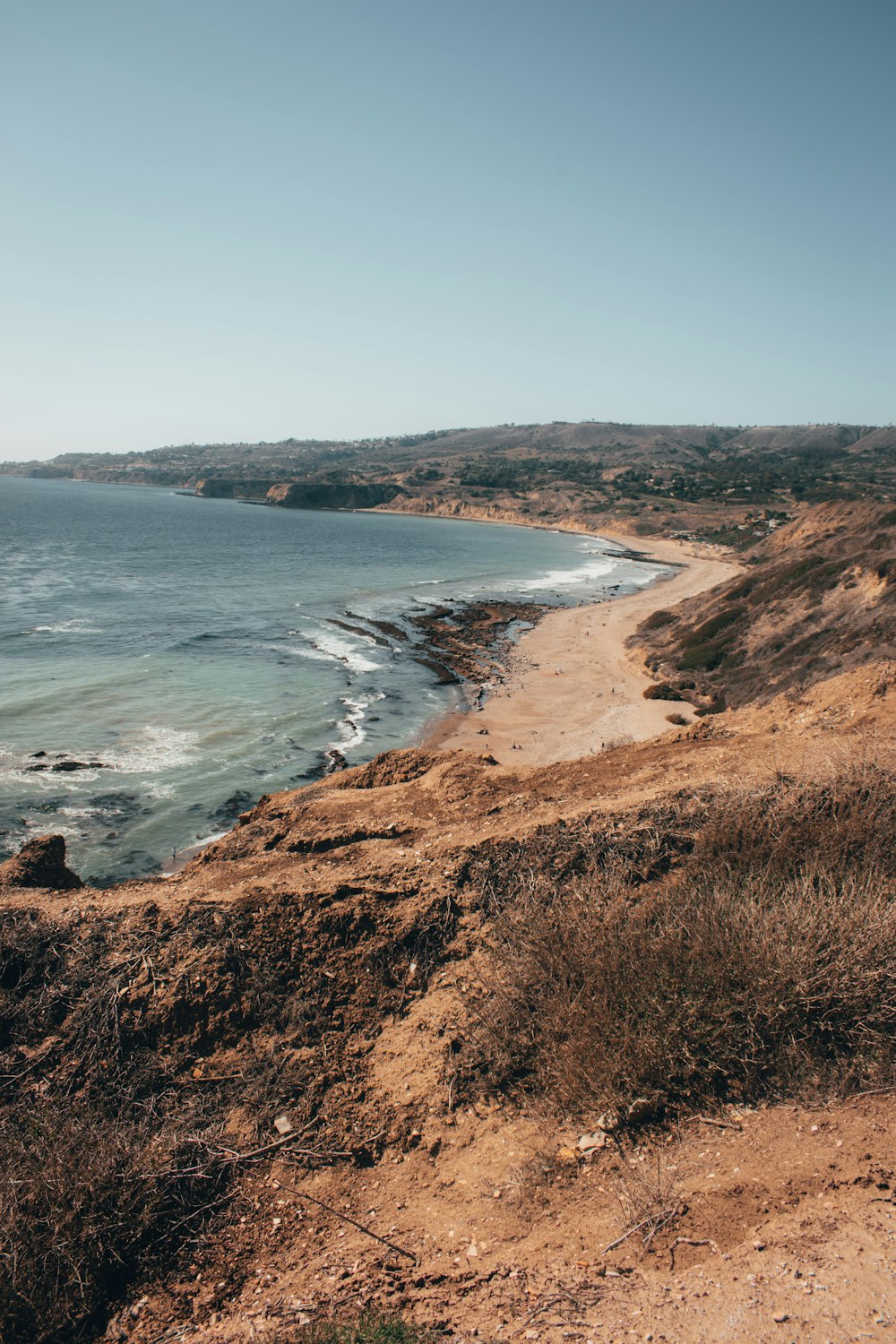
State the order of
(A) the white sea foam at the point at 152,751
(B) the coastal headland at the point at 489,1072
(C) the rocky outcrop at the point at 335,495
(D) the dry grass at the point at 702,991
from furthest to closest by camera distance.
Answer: (C) the rocky outcrop at the point at 335,495, (A) the white sea foam at the point at 152,751, (D) the dry grass at the point at 702,991, (B) the coastal headland at the point at 489,1072

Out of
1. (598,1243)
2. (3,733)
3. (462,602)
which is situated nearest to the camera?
(598,1243)

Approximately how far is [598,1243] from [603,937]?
2.32 meters

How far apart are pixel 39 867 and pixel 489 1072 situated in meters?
8.74

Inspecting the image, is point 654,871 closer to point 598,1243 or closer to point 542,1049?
point 542,1049

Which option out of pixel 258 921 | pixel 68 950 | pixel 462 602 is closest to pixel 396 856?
pixel 258 921

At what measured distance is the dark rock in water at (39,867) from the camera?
11.1 meters

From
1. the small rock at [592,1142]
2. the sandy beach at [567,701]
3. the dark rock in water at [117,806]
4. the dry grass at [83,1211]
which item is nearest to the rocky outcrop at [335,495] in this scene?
the sandy beach at [567,701]

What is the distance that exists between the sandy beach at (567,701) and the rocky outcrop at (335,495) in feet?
432

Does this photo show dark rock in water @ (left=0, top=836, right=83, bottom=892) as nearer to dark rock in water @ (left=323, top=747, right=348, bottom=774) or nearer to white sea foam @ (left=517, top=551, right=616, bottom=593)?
dark rock in water @ (left=323, top=747, right=348, bottom=774)

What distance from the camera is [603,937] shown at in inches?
255

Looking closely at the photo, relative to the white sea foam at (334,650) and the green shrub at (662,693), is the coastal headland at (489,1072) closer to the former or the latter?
the green shrub at (662,693)

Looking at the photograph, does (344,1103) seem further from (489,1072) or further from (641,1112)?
(641,1112)

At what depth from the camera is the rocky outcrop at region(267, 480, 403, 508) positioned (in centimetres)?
17912

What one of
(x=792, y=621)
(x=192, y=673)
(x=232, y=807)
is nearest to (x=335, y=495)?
(x=192, y=673)
